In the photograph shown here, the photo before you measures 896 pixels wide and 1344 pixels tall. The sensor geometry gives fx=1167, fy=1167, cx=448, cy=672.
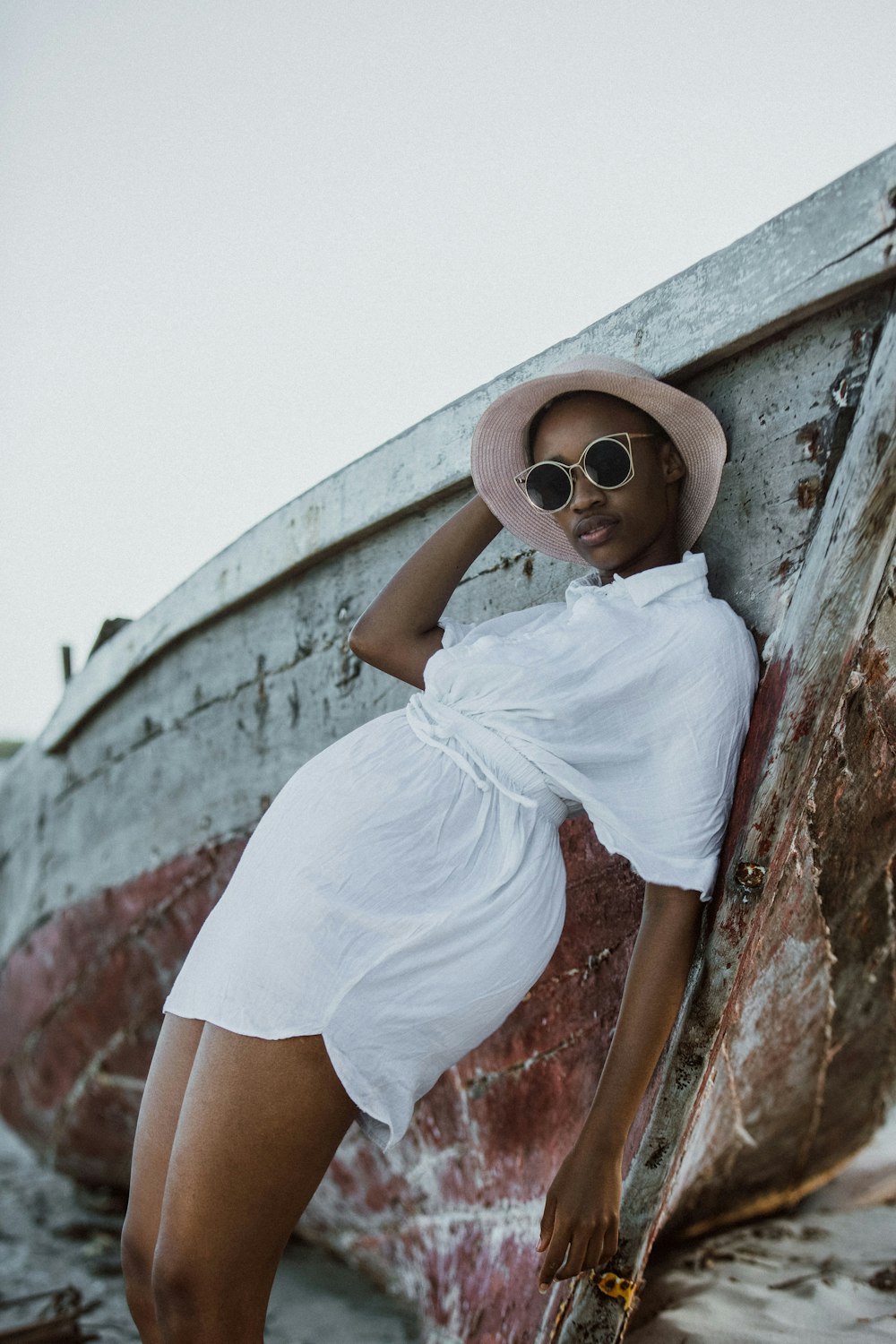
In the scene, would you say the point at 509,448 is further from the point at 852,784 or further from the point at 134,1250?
the point at 134,1250

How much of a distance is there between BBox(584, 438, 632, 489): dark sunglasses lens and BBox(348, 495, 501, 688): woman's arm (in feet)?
1.29

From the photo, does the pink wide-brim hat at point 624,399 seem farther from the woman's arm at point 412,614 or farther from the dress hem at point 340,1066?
Answer: the dress hem at point 340,1066

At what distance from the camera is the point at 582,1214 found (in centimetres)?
145

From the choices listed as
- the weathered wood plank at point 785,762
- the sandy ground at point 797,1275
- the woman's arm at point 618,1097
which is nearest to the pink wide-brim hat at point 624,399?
the weathered wood plank at point 785,762

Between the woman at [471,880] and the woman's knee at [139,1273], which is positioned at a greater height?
the woman at [471,880]

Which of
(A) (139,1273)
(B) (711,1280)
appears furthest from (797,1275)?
(A) (139,1273)

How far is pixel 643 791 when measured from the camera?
1.59 m

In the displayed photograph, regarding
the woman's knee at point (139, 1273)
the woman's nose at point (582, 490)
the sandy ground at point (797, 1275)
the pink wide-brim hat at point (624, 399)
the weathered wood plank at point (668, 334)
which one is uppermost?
the weathered wood plank at point (668, 334)

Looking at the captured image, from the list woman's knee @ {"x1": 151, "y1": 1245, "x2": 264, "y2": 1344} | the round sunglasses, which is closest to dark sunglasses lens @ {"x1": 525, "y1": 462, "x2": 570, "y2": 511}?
the round sunglasses

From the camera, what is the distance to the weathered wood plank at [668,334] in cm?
158

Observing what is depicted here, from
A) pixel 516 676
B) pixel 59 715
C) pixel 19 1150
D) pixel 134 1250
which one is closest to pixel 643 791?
pixel 516 676

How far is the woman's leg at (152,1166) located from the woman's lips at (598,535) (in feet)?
3.05

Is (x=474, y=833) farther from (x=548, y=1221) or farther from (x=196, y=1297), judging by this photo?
(x=196, y=1297)

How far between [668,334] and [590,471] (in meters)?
0.35
